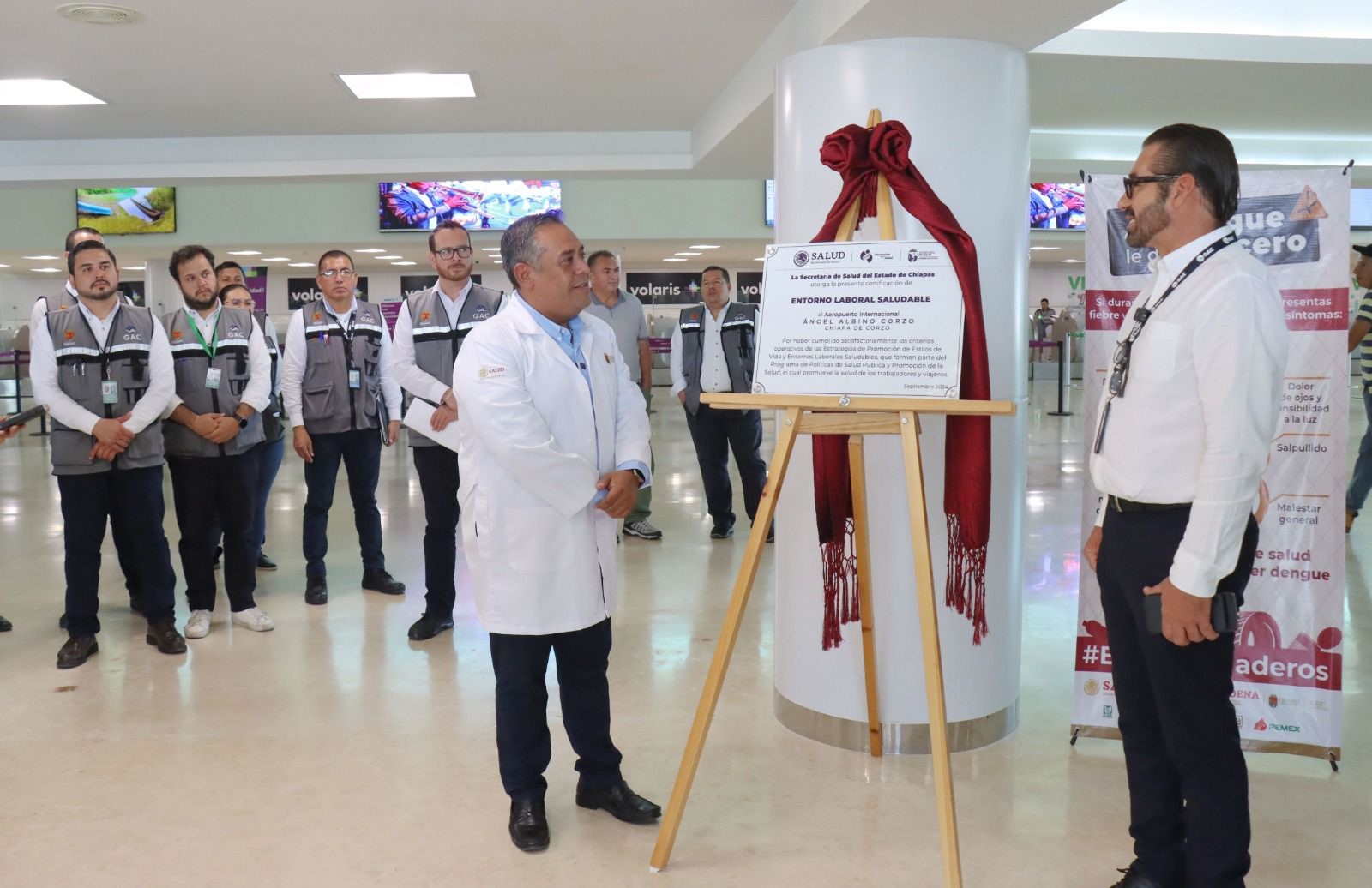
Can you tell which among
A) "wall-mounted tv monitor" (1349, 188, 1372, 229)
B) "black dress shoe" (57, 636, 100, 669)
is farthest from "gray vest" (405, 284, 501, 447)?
"wall-mounted tv monitor" (1349, 188, 1372, 229)

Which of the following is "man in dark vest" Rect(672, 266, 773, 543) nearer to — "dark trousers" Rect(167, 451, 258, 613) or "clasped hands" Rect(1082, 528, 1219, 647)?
"dark trousers" Rect(167, 451, 258, 613)

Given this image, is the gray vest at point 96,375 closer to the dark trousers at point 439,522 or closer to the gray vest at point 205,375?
the gray vest at point 205,375

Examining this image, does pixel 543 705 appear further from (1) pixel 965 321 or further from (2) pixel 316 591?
(2) pixel 316 591

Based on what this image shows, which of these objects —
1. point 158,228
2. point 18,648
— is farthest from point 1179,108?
point 158,228

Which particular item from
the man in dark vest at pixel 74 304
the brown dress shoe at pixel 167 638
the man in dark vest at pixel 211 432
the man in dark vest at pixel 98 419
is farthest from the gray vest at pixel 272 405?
the brown dress shoe at pixel 167 638

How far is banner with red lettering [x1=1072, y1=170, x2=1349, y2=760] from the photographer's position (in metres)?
3.35

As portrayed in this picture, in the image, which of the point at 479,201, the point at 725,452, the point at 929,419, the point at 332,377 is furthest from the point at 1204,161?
the point at 479,201

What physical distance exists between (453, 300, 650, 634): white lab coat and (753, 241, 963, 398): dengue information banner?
535 millimetres

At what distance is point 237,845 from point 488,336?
59.6 inches

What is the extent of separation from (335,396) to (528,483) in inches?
114

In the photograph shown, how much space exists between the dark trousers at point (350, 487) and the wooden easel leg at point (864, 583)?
298 cm

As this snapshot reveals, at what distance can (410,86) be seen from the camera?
5.93m

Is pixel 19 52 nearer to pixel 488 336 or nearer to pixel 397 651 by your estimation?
pixel 397 651

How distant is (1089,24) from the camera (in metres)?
4.48
